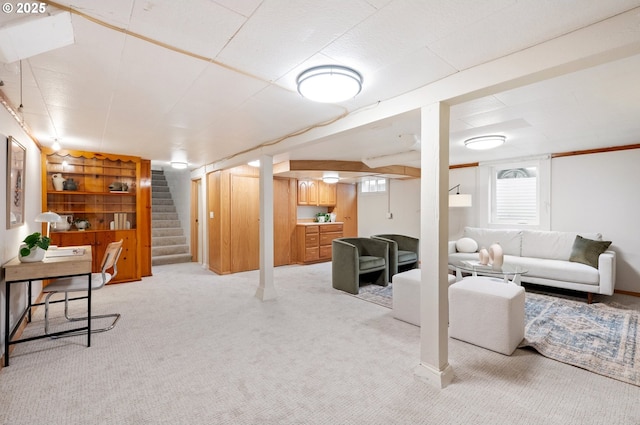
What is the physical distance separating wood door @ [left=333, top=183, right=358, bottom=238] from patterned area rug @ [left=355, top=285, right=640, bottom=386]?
3869 mm

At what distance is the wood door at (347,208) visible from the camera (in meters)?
7.81

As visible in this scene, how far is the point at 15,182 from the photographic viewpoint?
9.55ft

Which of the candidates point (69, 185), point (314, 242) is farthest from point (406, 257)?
point (69, 185)

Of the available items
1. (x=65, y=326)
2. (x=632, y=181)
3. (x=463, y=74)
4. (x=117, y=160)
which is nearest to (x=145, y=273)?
(x=117, y=160)

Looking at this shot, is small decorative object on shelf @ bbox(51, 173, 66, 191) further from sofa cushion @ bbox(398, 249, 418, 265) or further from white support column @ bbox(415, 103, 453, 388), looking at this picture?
sofa cushion @ bbox(398, 249, 418, 265)

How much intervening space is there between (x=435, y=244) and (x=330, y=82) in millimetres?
1342

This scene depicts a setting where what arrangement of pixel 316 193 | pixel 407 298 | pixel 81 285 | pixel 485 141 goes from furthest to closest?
pixel 316 193, pixel 485 141, pixel 407 298, pixel 81 285

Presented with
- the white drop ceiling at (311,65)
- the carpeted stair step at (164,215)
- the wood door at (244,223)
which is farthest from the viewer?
the carpeted stair step at (164,215)

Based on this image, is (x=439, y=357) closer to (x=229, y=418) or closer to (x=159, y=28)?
(x=229, y=418)

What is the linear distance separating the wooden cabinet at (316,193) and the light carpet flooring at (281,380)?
3.92 m

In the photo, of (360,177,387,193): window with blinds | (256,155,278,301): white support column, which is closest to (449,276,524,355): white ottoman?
(256,155,278,301): white support column

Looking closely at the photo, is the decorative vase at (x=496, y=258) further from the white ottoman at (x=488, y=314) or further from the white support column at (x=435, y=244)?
the white support column at (x=435, y=244)

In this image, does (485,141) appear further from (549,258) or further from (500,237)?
(549,258)

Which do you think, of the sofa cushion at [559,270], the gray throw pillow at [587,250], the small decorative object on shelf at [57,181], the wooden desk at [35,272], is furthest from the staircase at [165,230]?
the gray throw pillow at [587,250]
